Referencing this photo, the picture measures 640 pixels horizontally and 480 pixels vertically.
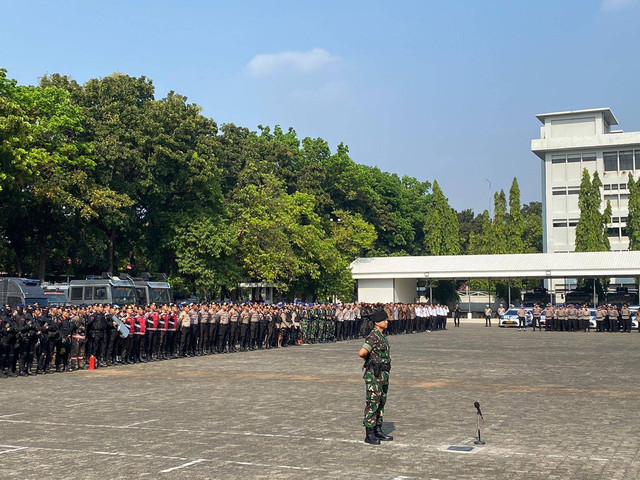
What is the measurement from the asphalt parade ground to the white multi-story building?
67.0 meters

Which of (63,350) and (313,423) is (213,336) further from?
(313,423)

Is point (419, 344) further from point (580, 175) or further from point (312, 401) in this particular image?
point (580, 175)

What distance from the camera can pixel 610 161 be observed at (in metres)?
86.6

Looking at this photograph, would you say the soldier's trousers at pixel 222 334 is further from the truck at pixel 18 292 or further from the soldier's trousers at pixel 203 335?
the truck at pixel 18 292

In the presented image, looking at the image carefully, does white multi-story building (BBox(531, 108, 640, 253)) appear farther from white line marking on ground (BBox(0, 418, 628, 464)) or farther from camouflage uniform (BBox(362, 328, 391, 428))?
white line marking on ground (BBox(0, 418, 628, 464))

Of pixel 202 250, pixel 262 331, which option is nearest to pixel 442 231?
pixel 202 250

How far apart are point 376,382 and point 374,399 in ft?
0.78

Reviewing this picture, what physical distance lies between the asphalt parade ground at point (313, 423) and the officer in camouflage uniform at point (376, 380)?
0.27 meters

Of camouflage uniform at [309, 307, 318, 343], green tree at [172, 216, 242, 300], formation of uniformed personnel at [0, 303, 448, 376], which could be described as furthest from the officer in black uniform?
green tree at [172, 216, 242, 300]

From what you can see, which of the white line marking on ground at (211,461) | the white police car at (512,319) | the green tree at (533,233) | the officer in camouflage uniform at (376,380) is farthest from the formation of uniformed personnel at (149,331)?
the green tree at (533,233)

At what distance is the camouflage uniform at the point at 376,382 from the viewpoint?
1038 cm

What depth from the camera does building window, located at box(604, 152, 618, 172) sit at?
8625cm

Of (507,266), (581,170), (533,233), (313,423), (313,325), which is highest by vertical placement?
(581,170)

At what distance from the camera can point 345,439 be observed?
10742mm
